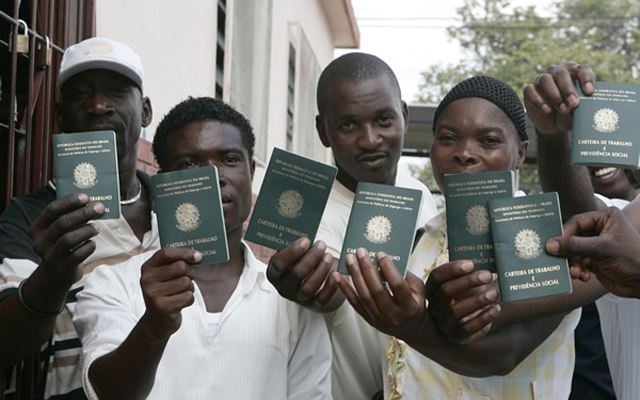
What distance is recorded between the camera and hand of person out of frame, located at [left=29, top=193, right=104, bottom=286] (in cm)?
222

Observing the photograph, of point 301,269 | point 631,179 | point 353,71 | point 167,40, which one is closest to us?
point 301,269

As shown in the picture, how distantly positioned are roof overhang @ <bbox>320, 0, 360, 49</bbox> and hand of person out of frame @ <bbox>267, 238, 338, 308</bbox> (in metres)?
10.5

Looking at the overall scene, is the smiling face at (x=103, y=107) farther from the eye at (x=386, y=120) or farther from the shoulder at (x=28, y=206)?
the eye at (x=386, y=120)

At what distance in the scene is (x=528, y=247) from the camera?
6.97 ft

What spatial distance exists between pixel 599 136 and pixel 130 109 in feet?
5.50

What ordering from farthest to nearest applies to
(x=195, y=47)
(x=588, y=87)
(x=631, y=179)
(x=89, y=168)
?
(x=195, y=47), (x=631, y=179), (x=89, y=168), (x=588, y=87)

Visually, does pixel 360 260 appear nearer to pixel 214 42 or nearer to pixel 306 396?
pixel 306 396

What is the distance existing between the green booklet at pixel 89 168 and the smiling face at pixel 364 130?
3.02 feet

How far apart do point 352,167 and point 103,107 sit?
Result: 94 cm

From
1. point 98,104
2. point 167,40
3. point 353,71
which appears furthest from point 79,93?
point 167,40

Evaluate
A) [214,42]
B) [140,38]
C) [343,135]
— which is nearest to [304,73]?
[214,42]

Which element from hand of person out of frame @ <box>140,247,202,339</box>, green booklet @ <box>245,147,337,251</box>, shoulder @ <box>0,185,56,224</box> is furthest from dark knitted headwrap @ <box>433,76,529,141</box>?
shoulder @ <box>0,185,56,224</box>

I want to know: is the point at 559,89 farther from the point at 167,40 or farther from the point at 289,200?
the point at 167,40

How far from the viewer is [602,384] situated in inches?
104
